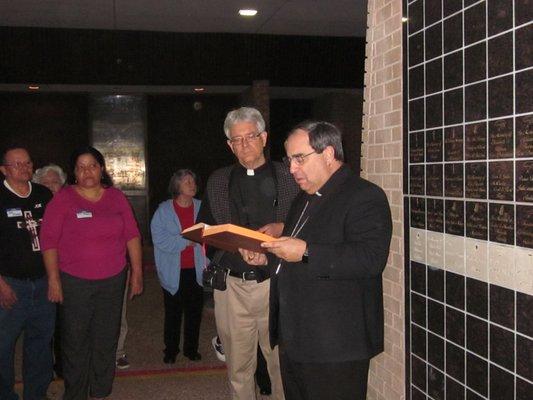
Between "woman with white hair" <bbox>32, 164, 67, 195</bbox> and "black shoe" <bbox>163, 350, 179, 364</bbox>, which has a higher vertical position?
"woman with white hair" <bbox>32, 164, 67, 195</bbox>

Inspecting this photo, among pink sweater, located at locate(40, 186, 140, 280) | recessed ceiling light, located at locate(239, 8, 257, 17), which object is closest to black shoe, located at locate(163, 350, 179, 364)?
pink sweater, located at locate(40, 186, 140, 280)

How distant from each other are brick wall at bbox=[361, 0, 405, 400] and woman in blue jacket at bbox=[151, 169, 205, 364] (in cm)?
215

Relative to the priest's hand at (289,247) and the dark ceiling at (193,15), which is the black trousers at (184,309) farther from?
the dark ceiling at (193,15)

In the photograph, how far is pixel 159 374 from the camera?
4664 mm

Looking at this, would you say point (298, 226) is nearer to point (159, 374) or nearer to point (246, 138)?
point (246, 138)

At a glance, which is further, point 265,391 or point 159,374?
point 159,374

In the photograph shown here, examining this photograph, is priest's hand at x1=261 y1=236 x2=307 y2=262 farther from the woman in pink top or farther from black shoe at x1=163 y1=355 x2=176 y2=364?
black shoe at x1=163 y1=355 x2=176 y2=364

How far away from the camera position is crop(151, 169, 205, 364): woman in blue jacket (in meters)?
4.79

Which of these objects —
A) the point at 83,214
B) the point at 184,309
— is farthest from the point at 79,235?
the point at 184,309

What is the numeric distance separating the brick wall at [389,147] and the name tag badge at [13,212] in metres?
2.18

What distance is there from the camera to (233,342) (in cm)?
313

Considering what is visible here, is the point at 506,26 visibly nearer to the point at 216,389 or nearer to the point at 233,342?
the point at 233,342

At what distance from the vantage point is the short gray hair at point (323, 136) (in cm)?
224

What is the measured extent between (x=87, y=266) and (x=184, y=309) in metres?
1.54
